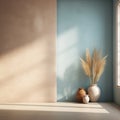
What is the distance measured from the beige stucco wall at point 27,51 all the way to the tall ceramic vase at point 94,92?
836mm

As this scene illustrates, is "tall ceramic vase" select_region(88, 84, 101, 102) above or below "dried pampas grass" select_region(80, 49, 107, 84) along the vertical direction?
below

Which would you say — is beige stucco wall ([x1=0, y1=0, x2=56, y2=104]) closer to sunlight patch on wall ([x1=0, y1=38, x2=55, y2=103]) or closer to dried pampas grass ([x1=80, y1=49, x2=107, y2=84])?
sunlight patch on wall ([x1=0, y1=38, x2=55, y2=103])

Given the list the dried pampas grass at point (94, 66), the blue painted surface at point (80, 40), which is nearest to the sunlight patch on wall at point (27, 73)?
the blue painted surface at point (80, 40)

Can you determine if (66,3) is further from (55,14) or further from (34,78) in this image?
(34,78)

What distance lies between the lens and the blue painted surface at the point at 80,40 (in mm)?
6359

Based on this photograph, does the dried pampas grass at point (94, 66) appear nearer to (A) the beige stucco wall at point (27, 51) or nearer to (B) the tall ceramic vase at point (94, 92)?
(B) the tall ceramic vase at point (94, 92)

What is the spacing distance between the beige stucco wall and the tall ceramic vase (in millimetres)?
836

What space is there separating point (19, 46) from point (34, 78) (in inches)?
33.0

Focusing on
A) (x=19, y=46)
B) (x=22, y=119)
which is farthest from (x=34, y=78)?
(x=22, y=119)

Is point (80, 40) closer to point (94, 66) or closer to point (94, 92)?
point (94, 66)

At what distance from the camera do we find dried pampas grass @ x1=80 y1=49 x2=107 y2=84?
617cm

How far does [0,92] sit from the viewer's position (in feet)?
20.7

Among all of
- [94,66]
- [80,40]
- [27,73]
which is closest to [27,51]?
[27,73]

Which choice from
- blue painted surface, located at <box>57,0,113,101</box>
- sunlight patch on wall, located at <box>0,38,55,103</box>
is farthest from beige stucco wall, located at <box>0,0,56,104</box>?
blue painted surface, located at <box>57,0,113,101</box>
